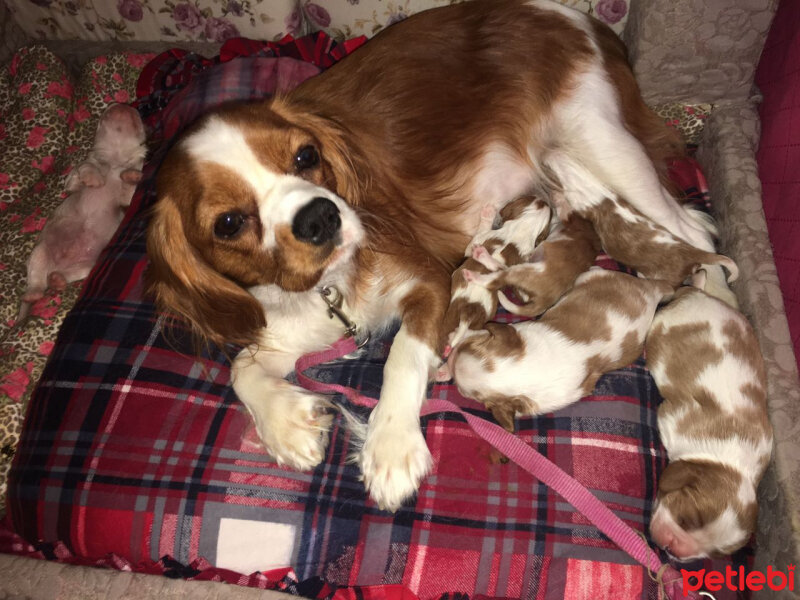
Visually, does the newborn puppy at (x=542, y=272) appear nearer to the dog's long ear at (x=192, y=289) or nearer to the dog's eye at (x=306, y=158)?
the dog's eye at (x=306, y=158)

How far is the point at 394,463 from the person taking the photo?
1.64 meters

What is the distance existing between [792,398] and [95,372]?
2.21 meters

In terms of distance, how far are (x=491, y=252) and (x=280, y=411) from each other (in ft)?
3.04

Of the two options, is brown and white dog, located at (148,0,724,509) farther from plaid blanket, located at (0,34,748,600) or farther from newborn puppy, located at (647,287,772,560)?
newborn puppy, located at (647,287,772,560)

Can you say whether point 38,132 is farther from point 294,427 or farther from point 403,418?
point 403,418

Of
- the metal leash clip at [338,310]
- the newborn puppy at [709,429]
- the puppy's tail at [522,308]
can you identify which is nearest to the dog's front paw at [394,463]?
the metal leash clip at [338,310]

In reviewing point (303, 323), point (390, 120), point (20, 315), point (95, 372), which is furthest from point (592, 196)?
point (20, 315)

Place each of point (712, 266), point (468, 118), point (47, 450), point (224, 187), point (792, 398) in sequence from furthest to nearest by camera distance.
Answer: point (468, 118) → point (712, 266) → point (47, 450) → point (792, 398) → point (224, 187)

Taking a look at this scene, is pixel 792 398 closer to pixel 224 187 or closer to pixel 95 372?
pixel 224 187

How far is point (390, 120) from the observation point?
215 centimetres

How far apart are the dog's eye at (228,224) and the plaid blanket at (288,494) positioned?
0.55 meters

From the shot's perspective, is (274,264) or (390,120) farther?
(390,120)

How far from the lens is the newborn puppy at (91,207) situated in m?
2.56

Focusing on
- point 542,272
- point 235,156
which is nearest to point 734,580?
point 542,272
